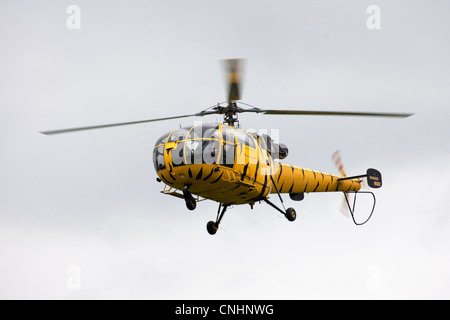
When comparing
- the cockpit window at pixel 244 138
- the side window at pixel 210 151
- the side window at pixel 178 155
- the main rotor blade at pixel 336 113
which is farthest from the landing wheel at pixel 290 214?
the side window at pixel 178 155

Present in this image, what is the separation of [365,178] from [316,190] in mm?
3780

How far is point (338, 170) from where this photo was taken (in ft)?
101

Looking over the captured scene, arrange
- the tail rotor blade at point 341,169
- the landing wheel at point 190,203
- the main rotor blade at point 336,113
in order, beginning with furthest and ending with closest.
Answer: the tail rotor blade at point 341,169
the landing wheel at point 190,203
the main rotor blade at point 336,113

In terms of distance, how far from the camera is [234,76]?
2031 cm

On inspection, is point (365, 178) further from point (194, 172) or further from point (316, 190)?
point (194, 172)

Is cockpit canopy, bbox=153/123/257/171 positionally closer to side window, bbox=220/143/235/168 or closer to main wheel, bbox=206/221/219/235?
side window, bbox=220/143/235/168

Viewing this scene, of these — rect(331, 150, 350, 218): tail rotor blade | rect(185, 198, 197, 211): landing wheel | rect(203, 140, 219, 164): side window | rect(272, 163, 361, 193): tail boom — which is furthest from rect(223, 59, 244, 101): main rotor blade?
rect(331, 150, 350, 218): tail rotor blade

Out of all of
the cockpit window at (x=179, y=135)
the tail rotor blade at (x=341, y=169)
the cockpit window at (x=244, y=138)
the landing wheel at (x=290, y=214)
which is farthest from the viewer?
the tail rotor blade at (x=341, y=169)

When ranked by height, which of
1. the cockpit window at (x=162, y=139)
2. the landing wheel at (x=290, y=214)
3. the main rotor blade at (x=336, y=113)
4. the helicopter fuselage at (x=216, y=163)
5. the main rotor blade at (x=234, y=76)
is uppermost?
the main rotor blade at (x=234, y=76)

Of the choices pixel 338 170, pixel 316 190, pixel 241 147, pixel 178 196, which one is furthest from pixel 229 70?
pixel 338 170

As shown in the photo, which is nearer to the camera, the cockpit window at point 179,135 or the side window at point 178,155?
the side window at point 178,155

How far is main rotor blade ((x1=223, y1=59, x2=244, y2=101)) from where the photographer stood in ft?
63.4

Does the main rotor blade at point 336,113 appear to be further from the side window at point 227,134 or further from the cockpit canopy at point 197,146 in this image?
the cockpit canopy at point 197,146

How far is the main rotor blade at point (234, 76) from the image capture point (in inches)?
760
